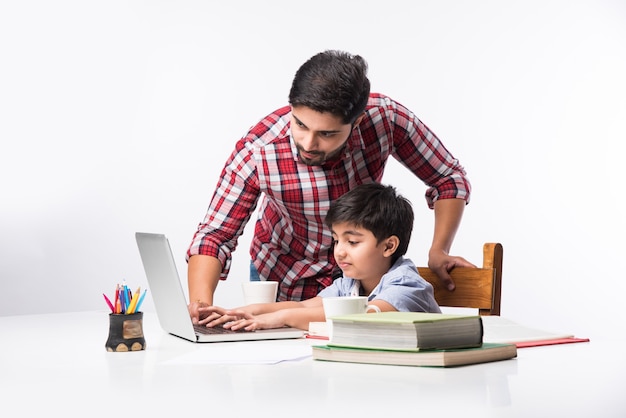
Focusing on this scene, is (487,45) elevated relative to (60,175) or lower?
elevated

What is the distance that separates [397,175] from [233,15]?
1138 millimetres

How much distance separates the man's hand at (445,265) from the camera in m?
1.98

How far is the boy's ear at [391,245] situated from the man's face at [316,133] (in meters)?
0.23

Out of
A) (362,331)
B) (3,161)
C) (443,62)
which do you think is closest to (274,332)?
(362,331)

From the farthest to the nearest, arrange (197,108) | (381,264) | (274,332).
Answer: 1. (197,108)
2. (381,264)
3. (274,332)

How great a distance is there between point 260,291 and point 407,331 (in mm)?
645

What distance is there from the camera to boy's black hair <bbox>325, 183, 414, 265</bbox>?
6.38 ft

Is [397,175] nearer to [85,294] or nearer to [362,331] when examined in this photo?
[85,294]

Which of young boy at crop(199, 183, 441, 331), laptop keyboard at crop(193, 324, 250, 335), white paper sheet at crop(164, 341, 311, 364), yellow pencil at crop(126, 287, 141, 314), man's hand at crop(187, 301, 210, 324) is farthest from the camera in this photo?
young boy at crop(199, 183, 441, 331)

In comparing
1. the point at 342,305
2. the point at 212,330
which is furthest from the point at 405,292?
the point at 212,330

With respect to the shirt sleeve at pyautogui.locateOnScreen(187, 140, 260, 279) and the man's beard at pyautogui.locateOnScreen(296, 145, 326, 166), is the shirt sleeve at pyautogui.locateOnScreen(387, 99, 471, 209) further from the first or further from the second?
the shirt sleeve at pyautogui.locateOnScreen(187, 140, 260, 279)

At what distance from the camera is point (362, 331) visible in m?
1.24

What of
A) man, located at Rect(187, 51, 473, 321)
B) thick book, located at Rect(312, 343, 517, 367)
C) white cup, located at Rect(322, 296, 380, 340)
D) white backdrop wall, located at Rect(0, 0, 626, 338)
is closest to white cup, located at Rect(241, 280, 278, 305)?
man, located at Rect(187, 51, 473, 321)

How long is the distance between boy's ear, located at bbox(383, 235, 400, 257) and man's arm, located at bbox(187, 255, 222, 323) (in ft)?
1.22
